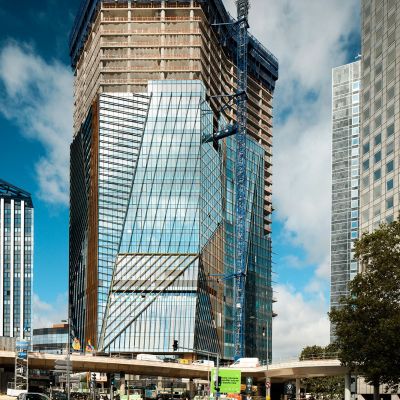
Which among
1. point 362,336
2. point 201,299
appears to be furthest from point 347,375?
point 201,299

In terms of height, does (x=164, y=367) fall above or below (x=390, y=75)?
below

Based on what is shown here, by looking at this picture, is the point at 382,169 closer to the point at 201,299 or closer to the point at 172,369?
the point at 172,369

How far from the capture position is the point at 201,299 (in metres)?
190

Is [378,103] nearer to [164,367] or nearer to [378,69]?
[378,69]

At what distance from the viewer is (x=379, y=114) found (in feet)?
330

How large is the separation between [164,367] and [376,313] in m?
70.3

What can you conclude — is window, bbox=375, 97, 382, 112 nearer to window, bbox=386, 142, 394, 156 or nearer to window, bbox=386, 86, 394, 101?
window, bbox=386, 86, 394, 101

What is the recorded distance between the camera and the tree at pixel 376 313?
7100cm

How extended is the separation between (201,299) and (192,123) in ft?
157

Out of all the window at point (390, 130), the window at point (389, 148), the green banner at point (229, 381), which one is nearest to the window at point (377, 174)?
the window at point (389, 148)

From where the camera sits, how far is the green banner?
92781 mm

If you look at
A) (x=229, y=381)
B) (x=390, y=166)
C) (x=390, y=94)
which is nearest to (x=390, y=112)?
(x=390, y=94)

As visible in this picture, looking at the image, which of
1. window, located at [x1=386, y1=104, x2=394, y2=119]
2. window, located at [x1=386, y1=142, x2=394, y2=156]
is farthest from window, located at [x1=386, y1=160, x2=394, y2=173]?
window, located at [x1=386, y1=104, x2=394, y2=119]

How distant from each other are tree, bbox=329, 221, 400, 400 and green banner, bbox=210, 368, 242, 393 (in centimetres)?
2102
